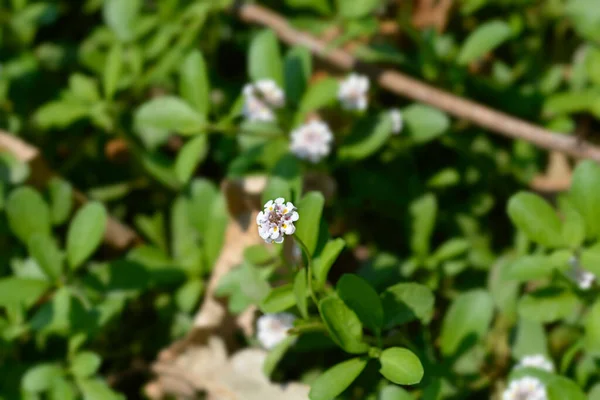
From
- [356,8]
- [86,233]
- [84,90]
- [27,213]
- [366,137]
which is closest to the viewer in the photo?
[86,233]

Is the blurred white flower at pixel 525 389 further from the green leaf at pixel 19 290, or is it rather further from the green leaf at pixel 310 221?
the green leaf at pixel 19 290

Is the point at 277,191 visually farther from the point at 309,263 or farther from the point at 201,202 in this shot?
the point at 201,202

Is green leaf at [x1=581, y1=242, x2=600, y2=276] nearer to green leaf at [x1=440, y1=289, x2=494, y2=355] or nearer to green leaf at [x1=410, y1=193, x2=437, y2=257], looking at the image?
green leaf at [x1=440, y1=289, x2=494, y2=355]

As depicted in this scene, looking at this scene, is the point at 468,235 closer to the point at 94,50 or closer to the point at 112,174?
the point at 112,174

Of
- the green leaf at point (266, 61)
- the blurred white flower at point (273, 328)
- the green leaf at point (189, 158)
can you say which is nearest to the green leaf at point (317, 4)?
the green leaf at point (266, 61)

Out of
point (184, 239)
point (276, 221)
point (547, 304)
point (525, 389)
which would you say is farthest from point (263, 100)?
point (525, 389)

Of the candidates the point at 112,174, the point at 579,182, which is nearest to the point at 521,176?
the point at 579,182
